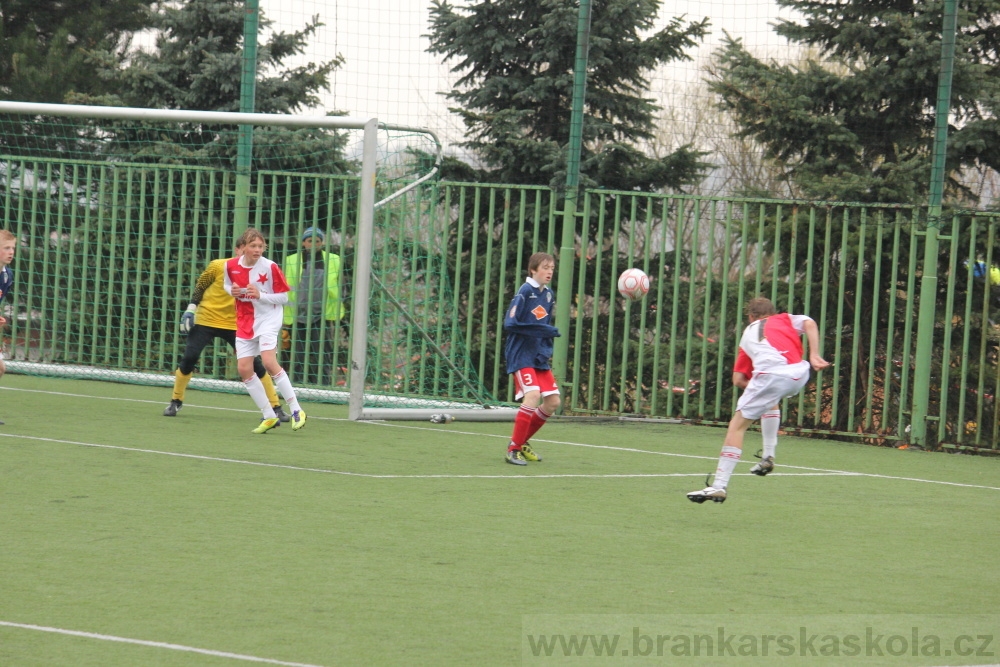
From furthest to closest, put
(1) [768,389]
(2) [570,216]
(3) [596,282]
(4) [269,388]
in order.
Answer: (2) [570,216]
(3) [596,282]
(4) [269,388]
(1) [768,389]

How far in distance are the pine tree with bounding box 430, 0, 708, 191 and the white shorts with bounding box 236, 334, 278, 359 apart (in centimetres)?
557

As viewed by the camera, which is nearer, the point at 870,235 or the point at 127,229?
the point at 870,235

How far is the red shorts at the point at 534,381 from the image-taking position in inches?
382

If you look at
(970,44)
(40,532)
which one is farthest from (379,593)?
(970,44)

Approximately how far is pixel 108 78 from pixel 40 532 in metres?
13.3

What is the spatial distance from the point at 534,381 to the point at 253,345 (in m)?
2.59

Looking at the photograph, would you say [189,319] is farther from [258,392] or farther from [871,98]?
[871,98]

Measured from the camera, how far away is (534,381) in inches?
384

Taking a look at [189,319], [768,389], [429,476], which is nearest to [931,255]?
[768,389]

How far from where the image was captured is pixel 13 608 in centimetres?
481

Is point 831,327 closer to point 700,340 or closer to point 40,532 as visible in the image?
point 700,340

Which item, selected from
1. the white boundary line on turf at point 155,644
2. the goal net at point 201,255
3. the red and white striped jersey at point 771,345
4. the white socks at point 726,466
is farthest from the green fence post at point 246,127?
the white boundary line on turf at point 155,644

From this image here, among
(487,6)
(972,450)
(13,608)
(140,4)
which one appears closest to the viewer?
(13,608)

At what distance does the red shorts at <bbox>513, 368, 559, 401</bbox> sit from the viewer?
31.8ft
